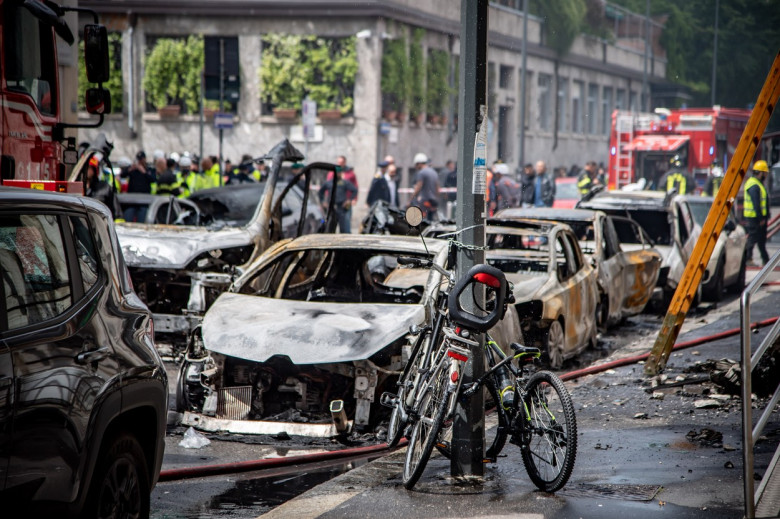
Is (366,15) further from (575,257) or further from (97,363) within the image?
(97,363)

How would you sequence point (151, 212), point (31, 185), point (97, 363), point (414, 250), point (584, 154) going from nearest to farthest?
point (97, 363)
point (31, 185)
point (414, 250)
point (151, 212)
point (584, 154)

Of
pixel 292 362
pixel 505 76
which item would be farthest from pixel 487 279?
pixel 505 76

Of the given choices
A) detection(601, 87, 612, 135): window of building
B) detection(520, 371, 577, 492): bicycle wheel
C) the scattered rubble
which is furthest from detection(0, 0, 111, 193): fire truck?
detection(601, 87, 612, 135): window of building

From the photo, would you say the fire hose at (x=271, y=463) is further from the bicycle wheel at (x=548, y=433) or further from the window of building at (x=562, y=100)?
the window of building at (x=562, y=100)

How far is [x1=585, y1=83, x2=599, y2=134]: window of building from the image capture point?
56253mm

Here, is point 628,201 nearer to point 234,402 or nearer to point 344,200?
point 234,402

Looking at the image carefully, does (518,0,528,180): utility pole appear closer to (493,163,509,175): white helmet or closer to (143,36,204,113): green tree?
(143,36,204,113): green tree

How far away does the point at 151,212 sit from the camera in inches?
539

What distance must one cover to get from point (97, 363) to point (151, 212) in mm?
9525

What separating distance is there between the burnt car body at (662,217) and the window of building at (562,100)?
35.8 m

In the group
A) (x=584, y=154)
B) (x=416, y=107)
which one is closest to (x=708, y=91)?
(x=584, y=154)

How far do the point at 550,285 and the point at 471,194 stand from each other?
4441 mm

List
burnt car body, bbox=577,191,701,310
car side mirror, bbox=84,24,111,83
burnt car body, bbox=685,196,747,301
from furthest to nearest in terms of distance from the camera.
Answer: burnt car body, bbox=685,196,747,301 < burnt car body, bbox=577,191,701,310 < car side mirror, bbox=84,24,111,83

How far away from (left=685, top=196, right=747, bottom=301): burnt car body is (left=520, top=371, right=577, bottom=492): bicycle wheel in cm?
1005
